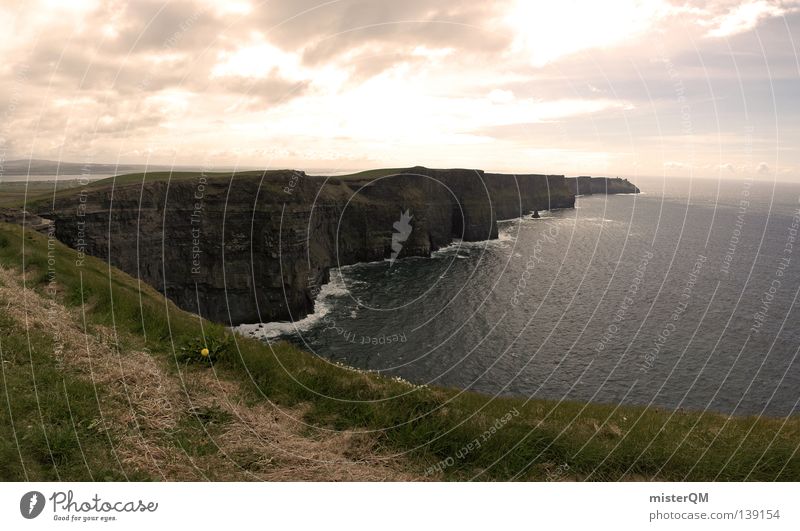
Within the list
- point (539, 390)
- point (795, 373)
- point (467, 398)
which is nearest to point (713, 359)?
point (795, 373)

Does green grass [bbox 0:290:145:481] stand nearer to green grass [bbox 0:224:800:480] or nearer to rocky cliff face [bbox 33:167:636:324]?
green grass [bbox 0:224:800:480]

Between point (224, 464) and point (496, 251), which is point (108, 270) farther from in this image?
point (496, 251)

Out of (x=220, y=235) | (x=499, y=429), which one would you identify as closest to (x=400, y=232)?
(x=220, y=235)

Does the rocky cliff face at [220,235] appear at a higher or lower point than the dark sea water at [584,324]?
higher

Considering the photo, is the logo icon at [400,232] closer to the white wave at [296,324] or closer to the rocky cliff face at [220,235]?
the rocky cliff face at [220,235]

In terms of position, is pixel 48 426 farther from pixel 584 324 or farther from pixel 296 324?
pixel 584 324

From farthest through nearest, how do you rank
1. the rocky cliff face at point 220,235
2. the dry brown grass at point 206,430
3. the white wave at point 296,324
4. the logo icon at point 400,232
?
1. the logo icon at point 400,232
2. the white wave at point 296,324
3. the rocky cliff face at point 220,235
4. the dry brown grass at point 206,430
